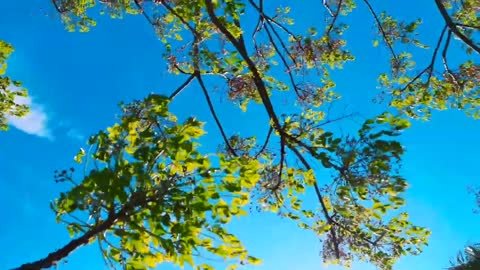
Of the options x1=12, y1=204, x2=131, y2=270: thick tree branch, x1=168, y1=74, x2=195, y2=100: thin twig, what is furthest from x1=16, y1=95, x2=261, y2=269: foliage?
x1=168, y1=74, x2=195, y2=100: thin twig

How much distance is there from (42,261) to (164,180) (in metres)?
1.45

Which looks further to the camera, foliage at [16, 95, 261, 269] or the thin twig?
the thin twig

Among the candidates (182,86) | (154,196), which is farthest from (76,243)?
(182,86)

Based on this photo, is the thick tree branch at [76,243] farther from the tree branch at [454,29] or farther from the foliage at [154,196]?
the tree branch at [454,29]

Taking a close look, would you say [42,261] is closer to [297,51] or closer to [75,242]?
[75,242]

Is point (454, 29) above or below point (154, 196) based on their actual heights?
above

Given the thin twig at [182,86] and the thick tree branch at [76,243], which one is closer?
the thick tree branch at [76,243]

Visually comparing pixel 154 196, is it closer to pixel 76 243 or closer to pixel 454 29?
pixel 76 243

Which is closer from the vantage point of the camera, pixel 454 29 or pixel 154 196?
pixel 154 196

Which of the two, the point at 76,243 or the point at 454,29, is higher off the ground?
the point at 454,29

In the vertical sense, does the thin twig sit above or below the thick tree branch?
above

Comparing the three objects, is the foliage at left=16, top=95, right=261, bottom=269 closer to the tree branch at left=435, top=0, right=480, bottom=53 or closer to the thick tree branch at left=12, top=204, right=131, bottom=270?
the thick tree branch at left=12, top=204, right=131, bottom=270

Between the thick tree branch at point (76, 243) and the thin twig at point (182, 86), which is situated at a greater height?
the thin twig at point (182, 86)

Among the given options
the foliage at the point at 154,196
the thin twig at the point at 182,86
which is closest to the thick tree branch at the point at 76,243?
the foliage at the point at 154,196
